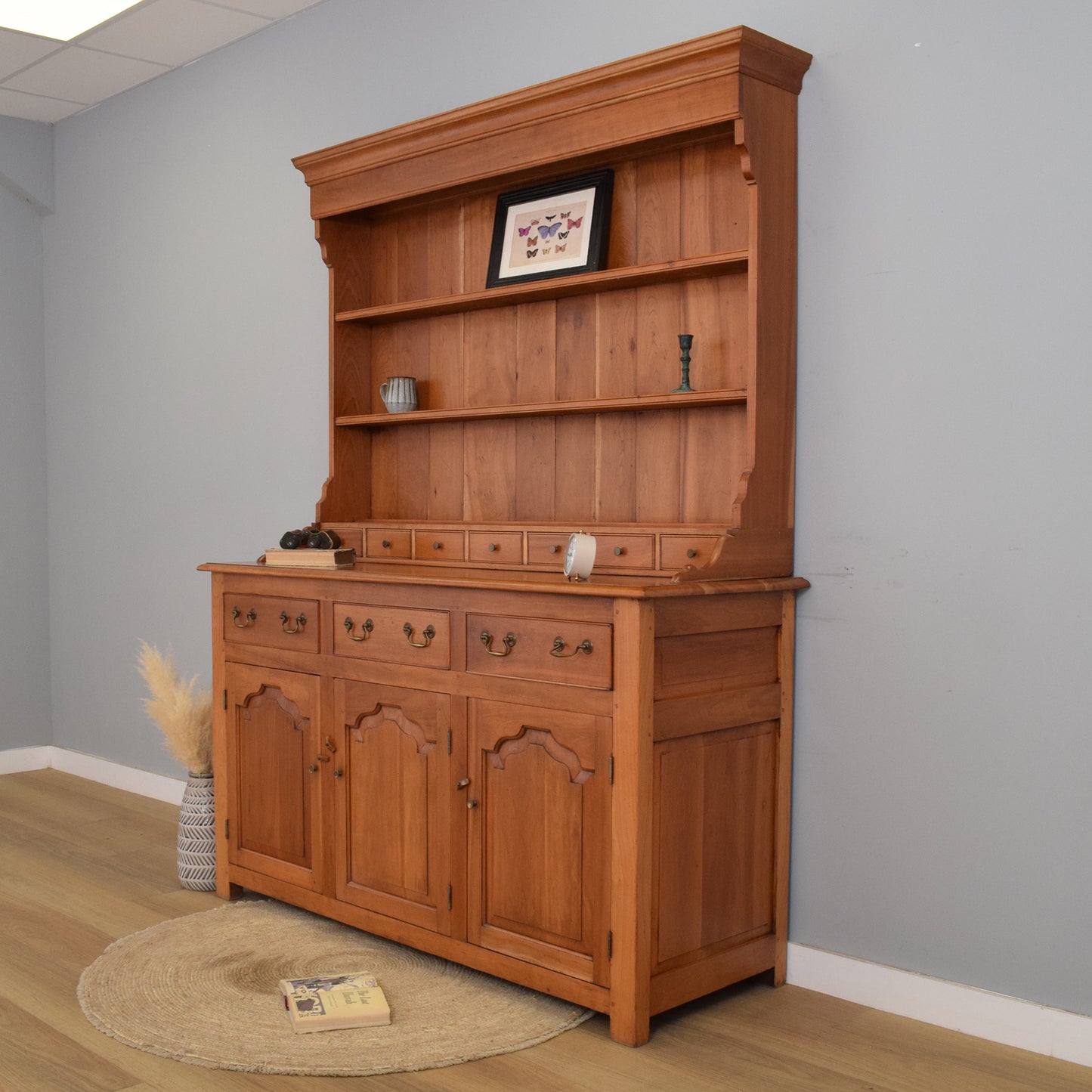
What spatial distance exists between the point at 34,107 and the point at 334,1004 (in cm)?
428

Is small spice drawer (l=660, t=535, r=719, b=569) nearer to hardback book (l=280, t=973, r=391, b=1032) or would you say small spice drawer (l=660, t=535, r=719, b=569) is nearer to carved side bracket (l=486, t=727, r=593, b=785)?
carved side bracket (l=486, t=727, r=593, b=785)

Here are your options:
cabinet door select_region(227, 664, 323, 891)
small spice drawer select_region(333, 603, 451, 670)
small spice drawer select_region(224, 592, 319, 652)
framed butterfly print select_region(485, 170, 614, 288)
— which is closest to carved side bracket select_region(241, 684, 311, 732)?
cabinet door select_region(227, 664, 323, 891)

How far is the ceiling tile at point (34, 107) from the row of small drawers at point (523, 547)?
287 cm

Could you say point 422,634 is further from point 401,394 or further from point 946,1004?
point 946,1004

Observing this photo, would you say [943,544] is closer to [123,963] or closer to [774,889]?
[774,889]

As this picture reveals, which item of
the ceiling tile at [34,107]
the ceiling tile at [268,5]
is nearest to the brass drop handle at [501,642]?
the ceiling tile at [268,5]

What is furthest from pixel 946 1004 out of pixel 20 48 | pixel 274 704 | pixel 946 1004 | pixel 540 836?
pixel 20 48

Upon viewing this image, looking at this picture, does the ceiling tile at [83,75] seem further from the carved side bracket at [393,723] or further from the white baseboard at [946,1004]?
the white baseboard at [946,1004]

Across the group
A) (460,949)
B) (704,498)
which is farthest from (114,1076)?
(704,498)

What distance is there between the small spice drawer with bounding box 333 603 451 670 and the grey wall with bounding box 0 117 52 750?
293 cm

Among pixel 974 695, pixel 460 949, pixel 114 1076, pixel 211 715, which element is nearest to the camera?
pixel 114 1076

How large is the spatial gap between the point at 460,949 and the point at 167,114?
3.60 metres

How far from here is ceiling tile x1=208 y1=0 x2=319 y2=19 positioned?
4160 millimetres

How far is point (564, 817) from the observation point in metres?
2.71
